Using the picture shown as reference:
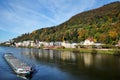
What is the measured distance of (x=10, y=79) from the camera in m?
36.8

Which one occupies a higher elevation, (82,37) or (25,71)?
(82,37)

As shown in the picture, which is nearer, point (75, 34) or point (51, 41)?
point (75, 34)

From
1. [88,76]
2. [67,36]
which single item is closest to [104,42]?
[67,36]

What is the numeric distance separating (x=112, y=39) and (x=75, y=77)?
8185cm

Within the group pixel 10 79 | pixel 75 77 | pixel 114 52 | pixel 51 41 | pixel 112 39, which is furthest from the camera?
pixel 51 41

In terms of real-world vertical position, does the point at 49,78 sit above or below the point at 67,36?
below

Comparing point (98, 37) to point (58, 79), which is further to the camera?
point (98, 37)

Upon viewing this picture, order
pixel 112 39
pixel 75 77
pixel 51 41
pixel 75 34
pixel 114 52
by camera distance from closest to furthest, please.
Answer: pixel 75 77
pixel 114 52
pixel 112 39
pixel 75 34
pixel 51 41

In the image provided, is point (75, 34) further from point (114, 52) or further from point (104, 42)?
point (114, 52)

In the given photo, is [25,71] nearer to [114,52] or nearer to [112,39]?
[114,52]

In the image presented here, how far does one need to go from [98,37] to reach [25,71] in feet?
314

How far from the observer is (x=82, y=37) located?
497 ft

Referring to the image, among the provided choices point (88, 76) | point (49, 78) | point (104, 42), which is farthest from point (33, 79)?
point (104, 42)

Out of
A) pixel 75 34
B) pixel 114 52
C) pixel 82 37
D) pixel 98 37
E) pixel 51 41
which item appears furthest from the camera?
pixel 51 41
